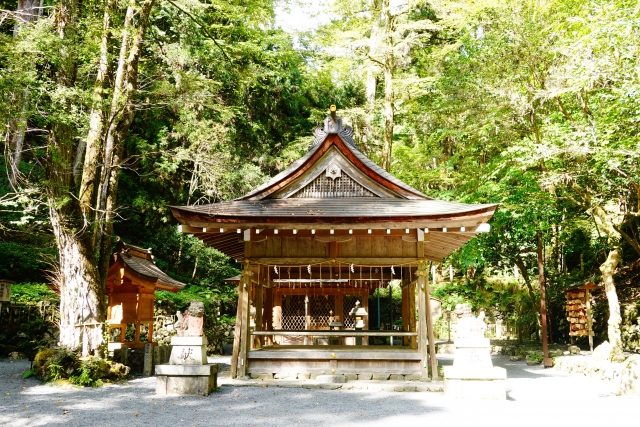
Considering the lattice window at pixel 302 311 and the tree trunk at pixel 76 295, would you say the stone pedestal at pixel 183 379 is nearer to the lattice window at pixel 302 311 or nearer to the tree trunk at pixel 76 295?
the tree trunk at pixel 76 295

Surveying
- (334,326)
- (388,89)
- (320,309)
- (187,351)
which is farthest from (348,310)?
(187,351)

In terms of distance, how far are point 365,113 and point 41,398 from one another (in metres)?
14.3

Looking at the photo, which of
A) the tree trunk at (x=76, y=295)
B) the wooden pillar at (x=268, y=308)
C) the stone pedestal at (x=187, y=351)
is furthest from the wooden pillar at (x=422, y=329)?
the tree trunk at (x=76, y=295)

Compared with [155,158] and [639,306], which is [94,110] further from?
[639,306]

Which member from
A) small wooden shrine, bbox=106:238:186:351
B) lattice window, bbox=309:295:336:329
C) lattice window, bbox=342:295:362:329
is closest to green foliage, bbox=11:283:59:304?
small wooden shrine, bbox=106:238:186:351

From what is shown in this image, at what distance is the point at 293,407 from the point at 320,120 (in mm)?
15582

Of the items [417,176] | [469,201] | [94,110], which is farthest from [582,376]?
[94,110]

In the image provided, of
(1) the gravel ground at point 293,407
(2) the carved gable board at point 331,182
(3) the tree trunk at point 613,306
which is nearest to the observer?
(1) the gravel ground at point 293,407

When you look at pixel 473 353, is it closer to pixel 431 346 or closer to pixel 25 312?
pixel 431 346

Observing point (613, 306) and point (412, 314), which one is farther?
point (613, 306)

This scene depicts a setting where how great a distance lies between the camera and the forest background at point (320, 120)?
9000mm

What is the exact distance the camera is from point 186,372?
24.9 feet

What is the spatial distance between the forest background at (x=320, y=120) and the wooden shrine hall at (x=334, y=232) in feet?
9.38

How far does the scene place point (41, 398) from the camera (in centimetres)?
707
